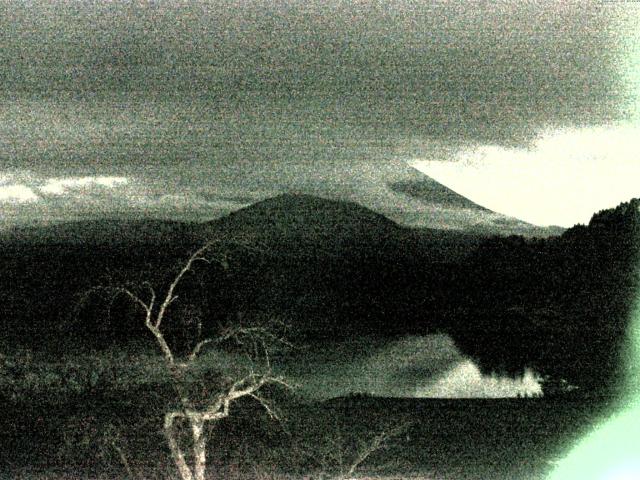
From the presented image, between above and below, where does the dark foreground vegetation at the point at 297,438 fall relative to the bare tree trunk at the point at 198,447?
below

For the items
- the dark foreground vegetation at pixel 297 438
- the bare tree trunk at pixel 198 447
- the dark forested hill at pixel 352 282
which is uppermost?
the dark forested hill at pixel 352 282

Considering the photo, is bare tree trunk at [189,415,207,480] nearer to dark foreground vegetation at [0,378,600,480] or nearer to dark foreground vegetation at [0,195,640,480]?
dark foreground vegetation at [0,195,640,480]

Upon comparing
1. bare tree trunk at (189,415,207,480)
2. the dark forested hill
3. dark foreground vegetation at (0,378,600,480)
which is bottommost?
dark foreground vegetation at (0,378,600,480)

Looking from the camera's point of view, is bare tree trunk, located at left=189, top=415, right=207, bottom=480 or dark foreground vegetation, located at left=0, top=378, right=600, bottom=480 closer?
bare tree trunk, located at left=189, top=415, right=207, bottom=480

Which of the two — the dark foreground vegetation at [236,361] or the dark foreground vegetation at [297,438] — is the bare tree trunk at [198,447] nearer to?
the dark foreground vegetation at [236,361]

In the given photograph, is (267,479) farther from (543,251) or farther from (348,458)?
(543,251)

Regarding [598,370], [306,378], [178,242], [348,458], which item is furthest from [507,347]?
[178,242]

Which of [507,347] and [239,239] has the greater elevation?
[239,239]

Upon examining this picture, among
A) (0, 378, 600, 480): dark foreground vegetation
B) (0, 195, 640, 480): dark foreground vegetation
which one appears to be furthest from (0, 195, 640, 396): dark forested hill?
(0, 378, 600, 480): dark foreground vegetation

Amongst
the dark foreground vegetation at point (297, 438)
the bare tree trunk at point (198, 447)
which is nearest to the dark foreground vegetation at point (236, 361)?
the dark foreground vegetation at point (297, 438)

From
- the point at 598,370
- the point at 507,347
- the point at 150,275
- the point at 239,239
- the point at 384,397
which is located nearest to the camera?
the point at 239,239

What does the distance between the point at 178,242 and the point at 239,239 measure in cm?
74

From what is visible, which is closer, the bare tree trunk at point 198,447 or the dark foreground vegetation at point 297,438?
the bare tree trunk at point 198,447

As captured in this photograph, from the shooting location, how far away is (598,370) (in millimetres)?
5531
